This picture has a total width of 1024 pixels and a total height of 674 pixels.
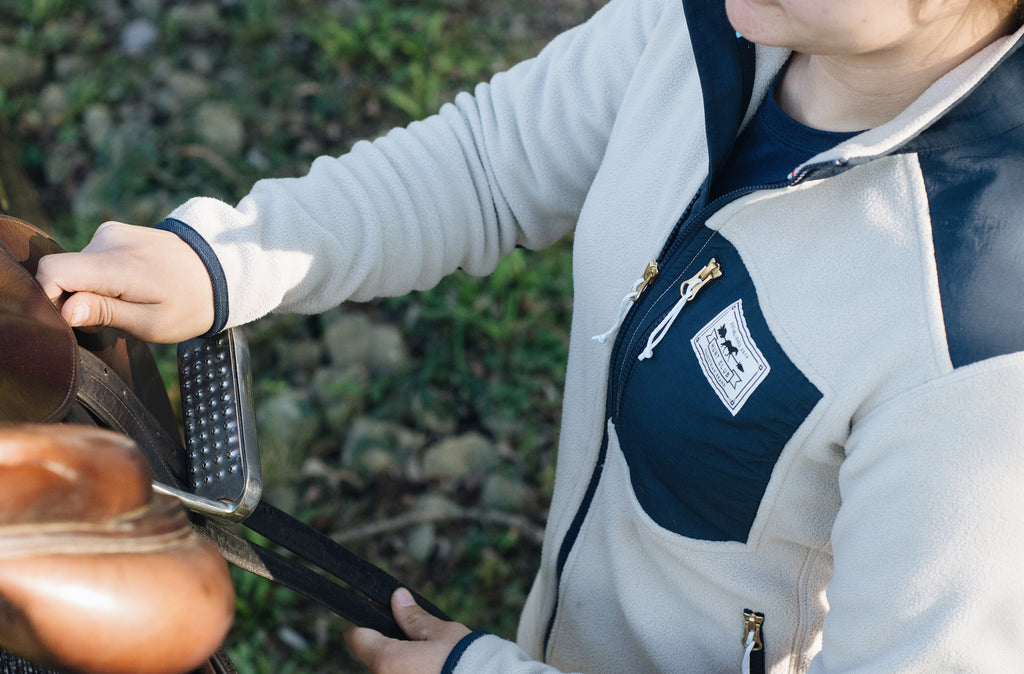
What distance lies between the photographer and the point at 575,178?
1.38 m

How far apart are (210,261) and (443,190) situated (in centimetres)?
39

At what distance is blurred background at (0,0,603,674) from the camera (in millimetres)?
2662

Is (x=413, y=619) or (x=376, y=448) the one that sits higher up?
(x=413, y=619)

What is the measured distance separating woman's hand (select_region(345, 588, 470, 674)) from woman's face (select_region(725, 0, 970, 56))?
91 cm

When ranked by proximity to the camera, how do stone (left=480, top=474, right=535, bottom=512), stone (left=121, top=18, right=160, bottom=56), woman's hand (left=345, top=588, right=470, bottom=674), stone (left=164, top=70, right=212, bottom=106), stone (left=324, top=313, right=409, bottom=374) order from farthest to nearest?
stone (left=121, top=18, right=160, bottom=56), stone (left=164, top=70, right=212, bottom=106), stone (left=324, top=313, right=409, bottom=374), stone (left=480, top=474, right=535, bottom=512), woman's hand (left=345, top=588, right=470, bottom=674)

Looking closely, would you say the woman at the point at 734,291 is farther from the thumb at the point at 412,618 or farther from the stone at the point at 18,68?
the stone at the point at 18,68

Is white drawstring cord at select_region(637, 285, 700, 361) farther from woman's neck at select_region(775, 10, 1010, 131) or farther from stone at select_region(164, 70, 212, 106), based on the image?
stone at select_region(164, 70, 212, 106)

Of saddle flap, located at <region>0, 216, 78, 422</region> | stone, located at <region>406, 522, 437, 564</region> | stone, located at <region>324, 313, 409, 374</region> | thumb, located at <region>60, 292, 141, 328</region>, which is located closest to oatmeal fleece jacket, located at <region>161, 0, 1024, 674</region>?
thumb, located at <region>60, 292, 141, 328</region>

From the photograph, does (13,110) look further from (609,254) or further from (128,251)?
(609,254)

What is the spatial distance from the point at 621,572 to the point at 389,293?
0.59 meters

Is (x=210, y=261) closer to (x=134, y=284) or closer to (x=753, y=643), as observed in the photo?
(x=134, y=284)

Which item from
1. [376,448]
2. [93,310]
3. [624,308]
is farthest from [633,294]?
[376,448]

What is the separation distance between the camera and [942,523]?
83 cm

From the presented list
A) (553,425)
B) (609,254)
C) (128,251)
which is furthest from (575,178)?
(553,425)
